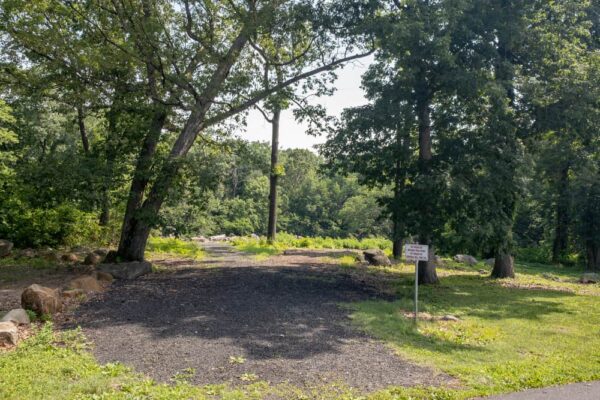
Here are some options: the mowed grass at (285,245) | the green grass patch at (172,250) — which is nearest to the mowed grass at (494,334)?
the mowed grass at (285,245)

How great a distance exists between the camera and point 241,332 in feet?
21.7

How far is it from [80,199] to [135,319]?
530 cm

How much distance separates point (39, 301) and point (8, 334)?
1417mm

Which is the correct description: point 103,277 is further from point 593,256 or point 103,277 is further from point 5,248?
point 593,256

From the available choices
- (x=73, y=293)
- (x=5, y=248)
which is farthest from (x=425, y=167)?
(x=5, y=248)

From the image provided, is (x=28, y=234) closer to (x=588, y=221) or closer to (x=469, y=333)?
(x=469, y=333)

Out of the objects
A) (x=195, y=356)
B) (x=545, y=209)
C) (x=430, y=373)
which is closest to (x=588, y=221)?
(x=545, y=209)

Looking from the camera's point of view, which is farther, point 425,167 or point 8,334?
point 425,167

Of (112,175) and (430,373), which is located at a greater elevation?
(112,175)

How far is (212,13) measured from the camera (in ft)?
41.7

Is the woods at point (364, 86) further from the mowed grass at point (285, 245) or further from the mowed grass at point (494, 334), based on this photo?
the mowed grass at point (285, 245)

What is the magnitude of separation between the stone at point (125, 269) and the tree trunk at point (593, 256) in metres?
22.6

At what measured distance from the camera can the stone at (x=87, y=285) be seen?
350 inches

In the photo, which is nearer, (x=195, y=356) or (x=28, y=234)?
(x=195, y=356)
